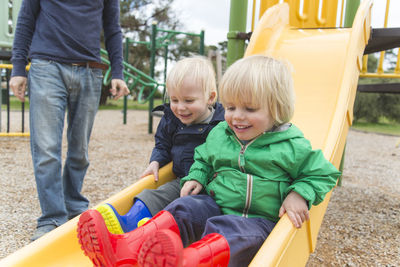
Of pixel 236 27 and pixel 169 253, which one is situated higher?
pixel 236 27

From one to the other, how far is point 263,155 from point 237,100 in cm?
20

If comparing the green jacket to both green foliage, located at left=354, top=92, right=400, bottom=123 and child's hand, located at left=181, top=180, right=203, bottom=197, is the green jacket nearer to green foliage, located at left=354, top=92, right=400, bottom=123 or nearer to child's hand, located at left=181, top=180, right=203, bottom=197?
child's hand, located at left=181, top=180, right=203, bottom=197

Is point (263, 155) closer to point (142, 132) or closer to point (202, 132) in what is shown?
point (202, 132)

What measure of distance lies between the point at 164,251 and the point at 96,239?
0.23 meters

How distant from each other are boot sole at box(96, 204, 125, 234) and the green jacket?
349 millimetres

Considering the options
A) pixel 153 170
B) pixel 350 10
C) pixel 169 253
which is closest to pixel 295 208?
pixel 169 253

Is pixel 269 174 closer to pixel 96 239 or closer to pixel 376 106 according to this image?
pixel 96 239

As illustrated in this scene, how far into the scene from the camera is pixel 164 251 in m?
0.83

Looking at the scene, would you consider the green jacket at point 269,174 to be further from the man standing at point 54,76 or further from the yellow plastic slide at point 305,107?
the man standing at point 54,76

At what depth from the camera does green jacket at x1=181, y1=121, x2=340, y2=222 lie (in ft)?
3.72

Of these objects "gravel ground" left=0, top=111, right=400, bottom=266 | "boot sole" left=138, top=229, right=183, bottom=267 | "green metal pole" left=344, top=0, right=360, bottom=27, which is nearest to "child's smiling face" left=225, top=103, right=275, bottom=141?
"boot sole" left=138, top=229, right=183, bottom=267

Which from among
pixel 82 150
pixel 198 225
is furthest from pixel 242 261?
pixel 82 150

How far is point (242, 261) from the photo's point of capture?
1.10 meters

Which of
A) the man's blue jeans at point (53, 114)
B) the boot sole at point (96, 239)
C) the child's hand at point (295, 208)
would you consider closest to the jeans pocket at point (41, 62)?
the man's blue jeans at point (53, 114)
